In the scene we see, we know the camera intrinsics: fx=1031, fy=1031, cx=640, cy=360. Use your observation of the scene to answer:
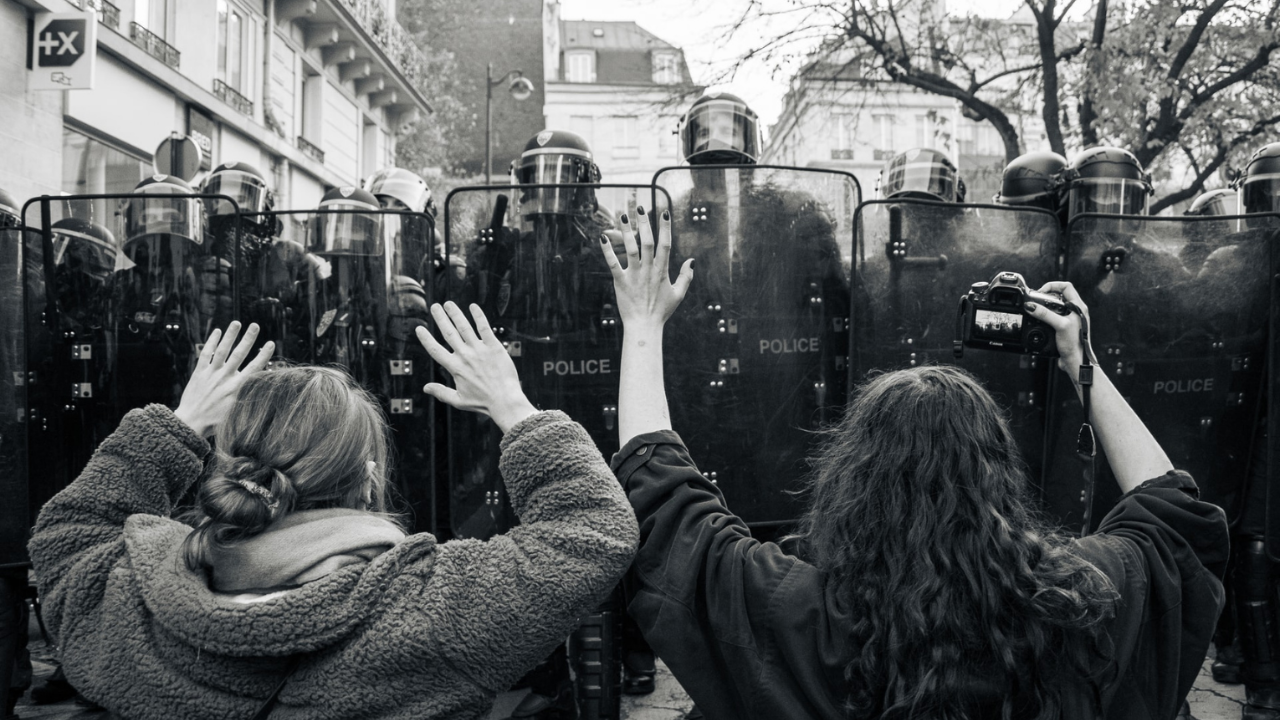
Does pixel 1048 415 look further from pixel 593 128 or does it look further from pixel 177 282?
pixel 593 128

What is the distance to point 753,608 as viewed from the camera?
1718mm

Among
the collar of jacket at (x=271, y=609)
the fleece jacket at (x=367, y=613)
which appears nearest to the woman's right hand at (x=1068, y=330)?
the fleece jacket at (x=367, y=613)

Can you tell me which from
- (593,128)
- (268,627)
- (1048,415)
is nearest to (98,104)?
(1048,415)

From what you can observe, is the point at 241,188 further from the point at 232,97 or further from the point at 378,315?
the point at 232,97

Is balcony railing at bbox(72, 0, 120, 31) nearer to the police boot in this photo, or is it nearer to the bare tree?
the bare tree

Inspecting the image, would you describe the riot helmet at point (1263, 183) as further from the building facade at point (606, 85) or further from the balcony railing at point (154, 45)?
the building facade at point (606, 85)

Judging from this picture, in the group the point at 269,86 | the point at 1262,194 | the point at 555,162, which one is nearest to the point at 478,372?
the point at 555,162

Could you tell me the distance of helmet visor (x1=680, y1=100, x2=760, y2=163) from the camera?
14.4ft

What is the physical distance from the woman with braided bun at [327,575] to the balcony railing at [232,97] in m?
14.6

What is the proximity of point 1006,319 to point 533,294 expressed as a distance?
6.10ft

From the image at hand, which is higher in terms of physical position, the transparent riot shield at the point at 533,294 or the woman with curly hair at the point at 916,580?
the transparent riot shield at the point at 533,294

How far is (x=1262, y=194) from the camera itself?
4516 millimetres

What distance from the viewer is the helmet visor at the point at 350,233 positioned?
391cm

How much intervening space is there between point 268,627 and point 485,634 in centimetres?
31
